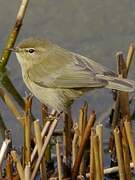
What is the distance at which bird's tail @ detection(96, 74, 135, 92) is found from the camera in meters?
6.12

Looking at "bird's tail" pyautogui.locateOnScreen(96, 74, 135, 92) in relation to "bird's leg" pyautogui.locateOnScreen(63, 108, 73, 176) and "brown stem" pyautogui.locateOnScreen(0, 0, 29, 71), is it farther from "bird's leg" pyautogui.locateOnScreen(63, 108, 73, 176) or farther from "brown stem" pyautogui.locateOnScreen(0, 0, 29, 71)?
"brown stem" pyautogui.locateOnScreen(0, 0, 29, 71)

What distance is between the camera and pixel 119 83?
6.22m

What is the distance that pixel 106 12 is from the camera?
970 centimetres

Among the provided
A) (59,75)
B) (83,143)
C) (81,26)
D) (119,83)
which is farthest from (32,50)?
(81,26)

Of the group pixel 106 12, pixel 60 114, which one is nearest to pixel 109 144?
pixel 60 114

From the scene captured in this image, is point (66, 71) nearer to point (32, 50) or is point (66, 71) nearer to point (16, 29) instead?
point (32, 50)

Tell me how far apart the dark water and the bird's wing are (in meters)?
1.27

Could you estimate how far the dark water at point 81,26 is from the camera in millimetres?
8812

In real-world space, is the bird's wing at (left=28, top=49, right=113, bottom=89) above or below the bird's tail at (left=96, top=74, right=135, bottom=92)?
above

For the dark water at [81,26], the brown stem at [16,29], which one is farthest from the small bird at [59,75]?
the dark water at [81,26]

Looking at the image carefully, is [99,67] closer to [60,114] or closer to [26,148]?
[60,114]

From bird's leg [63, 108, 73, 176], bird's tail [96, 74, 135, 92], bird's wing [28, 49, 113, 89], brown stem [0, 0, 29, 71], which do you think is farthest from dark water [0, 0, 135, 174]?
bird's tail [96, 74, 135, 92]

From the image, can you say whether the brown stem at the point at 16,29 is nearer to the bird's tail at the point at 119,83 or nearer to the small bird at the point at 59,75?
the small bird at the point at 59,75

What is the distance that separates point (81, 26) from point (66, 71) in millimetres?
2740
